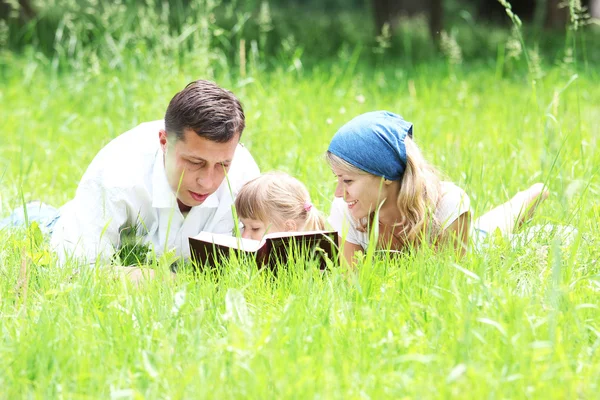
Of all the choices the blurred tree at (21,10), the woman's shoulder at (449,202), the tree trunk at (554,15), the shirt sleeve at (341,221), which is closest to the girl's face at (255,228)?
the shirt sleeve at (341,221)

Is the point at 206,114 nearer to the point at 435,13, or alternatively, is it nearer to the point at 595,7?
the point at 435,13

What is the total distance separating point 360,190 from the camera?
3.55m

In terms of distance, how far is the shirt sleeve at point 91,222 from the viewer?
352 centimetres

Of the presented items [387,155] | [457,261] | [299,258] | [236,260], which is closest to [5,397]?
[236,260]

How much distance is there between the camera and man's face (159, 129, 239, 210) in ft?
11.4

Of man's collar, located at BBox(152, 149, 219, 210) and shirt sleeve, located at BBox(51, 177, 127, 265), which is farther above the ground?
man's collar, located at BBox(152, 149, 219, 210)

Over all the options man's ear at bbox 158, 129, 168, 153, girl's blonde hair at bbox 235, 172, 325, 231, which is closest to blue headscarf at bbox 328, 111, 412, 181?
girl's blonde hair at bbox 235, 172, 325, 231

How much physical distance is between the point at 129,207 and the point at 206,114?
22.8 inches

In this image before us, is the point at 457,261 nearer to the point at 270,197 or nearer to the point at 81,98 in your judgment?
the point at 270,197

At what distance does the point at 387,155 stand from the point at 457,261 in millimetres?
626

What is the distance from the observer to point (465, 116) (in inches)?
247

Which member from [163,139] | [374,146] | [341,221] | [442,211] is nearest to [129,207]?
[163,139]

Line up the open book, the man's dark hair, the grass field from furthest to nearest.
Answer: the man's dark hair
the open book
the grass field

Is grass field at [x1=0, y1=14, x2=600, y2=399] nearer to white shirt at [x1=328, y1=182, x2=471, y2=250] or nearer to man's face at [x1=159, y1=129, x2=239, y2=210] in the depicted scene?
white shirt at [x1=328, y1=182, x2=471, y2=250]
